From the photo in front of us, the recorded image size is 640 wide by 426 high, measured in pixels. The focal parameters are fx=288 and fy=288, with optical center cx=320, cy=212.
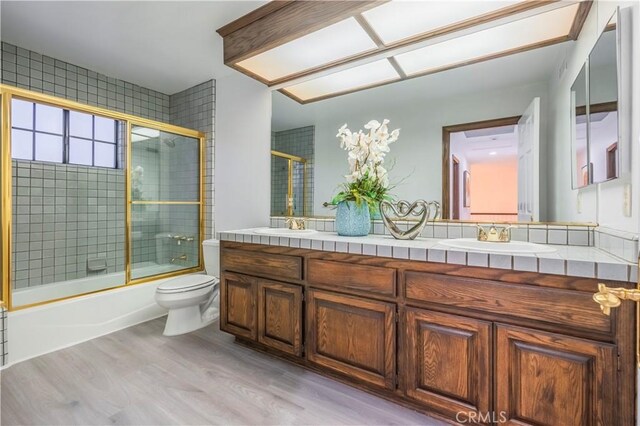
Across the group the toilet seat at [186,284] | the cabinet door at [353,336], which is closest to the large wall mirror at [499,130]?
the cabinet door at [353,336]

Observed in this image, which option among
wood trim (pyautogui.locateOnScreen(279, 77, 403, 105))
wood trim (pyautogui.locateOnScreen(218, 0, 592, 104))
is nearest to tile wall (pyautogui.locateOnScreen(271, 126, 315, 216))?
wood trim (pyautogui.locateOnScreen(279, 77, 403, 105))

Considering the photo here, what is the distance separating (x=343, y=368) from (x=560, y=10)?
7.00ft

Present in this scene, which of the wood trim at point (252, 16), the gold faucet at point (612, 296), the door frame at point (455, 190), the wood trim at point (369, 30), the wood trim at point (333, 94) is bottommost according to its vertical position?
the gold faucet at point (612, 296)

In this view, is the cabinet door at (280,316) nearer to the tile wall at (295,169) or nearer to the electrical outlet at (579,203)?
the tile wall at (295,169)

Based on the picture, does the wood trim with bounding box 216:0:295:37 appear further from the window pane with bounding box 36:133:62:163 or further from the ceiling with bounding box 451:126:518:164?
the window pane with bounding box 36:133:62:163

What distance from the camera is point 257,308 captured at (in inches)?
71.7

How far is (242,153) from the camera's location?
2.72m

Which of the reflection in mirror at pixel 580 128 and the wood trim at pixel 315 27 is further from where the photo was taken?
the wood trim at pixel 315 27

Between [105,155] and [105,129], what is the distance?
0.29 meters

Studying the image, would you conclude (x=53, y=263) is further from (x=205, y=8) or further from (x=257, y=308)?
(x=205, y=8)

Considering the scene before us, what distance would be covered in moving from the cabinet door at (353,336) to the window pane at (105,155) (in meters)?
2.57

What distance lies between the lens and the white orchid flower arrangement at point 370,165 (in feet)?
5.93

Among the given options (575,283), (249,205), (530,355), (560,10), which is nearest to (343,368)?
(530,355)

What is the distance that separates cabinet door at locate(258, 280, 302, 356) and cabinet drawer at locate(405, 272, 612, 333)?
0.67m
